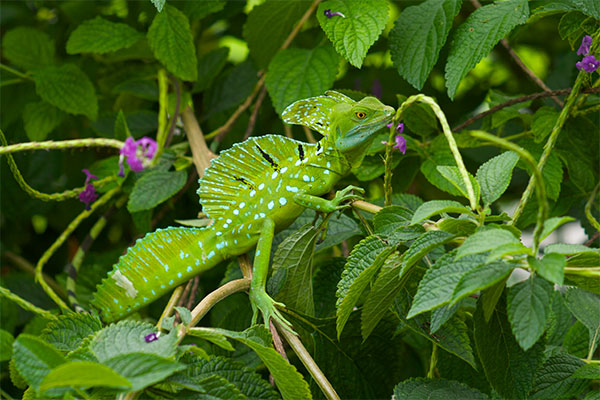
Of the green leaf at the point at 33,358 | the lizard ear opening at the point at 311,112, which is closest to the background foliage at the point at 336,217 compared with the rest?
the green leaf at the point at 33,358

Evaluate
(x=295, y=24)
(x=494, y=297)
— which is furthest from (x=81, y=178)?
(x=494, y=297)

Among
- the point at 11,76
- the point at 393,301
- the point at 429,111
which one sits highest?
the point at 11,76

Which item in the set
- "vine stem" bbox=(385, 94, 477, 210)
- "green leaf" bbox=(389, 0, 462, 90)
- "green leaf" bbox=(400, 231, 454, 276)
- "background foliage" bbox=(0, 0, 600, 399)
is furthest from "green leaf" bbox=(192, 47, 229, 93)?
"green leaf" bbox=(400, 231, 454, 276)

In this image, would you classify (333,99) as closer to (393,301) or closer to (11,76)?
(393,301)

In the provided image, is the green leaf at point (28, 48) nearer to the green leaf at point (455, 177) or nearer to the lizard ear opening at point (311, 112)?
the lizard ear opening at point (311, 112)

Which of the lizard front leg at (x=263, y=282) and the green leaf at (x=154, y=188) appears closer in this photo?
the lizard front leg at (x=263, y=282)

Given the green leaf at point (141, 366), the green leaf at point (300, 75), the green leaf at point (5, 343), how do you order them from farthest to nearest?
the green leaf at point (300, 75) < the green leaf at point (5, 343) < the green leaf at point (141, 366)

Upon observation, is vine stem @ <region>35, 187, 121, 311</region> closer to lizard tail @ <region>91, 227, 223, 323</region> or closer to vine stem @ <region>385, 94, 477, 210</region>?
lizard tail @ <region>91, 227, 223, 323</region>
